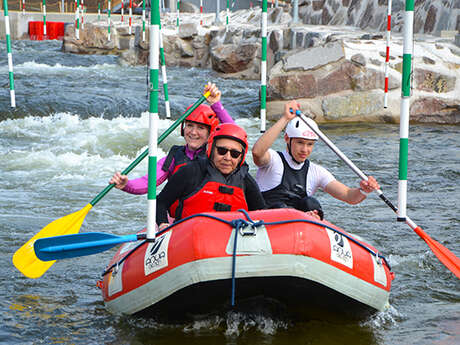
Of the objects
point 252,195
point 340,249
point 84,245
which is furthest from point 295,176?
point 84,245

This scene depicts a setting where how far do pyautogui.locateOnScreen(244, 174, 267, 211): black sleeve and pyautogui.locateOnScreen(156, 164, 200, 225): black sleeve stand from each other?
262mm

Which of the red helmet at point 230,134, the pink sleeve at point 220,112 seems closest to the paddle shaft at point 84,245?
the red helmet at point 230,134

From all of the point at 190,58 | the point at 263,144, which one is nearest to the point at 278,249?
the point at 263,144

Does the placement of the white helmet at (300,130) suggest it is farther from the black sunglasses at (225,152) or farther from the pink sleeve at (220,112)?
the black sunglasses at (225,152)

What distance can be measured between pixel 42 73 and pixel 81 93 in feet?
11.7

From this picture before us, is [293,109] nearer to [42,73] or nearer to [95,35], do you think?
[42,73]

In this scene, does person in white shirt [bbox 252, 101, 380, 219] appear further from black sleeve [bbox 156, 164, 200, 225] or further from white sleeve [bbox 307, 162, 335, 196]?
black sleeve [bbox 156, 164, 200, 225]

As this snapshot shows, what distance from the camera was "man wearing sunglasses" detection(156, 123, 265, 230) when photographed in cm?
329

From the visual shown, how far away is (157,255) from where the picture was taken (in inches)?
119

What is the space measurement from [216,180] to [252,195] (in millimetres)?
242

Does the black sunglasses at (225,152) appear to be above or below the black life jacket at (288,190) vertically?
above

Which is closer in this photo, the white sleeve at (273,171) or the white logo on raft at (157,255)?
the white logo on raft at (157,255)

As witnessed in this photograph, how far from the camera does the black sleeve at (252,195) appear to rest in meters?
3.45

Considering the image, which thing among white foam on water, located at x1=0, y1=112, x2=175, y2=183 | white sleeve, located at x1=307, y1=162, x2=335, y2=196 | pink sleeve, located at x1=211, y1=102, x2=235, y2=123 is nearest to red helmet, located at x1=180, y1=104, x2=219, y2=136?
pink sleeve, located at x1=211, y1=102, x2=235, y2=123
